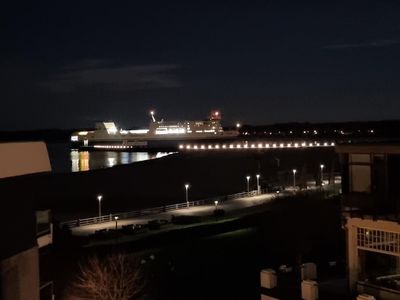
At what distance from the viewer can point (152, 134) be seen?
476ft

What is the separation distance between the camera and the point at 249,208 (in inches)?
1249

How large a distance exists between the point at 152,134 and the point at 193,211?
377 feet

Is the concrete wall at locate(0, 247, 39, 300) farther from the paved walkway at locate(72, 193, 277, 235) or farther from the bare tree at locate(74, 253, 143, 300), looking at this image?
the paved walkway at locate(72, 193, 277, 235)

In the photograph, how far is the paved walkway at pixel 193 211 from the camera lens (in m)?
25.6

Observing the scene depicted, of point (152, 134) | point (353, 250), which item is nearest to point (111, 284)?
point (353, 250)

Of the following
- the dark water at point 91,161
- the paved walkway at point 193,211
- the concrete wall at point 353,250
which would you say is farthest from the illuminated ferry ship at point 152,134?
the concrete wall at point 353,250

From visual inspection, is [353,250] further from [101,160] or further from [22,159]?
[101,160]

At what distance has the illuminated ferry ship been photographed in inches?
5468

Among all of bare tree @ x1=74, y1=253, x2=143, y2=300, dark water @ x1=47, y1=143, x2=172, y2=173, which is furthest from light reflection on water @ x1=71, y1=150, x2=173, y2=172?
bare tree @ x1=74, y1=253, x2=143, y2=300

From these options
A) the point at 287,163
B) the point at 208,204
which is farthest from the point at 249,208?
the point at 287,163

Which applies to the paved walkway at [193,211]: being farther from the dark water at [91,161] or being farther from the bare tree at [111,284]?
the dark water at [91,161]

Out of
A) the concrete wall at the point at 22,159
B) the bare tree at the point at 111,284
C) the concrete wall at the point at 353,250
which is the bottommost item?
the bare tree at the point at 111,284

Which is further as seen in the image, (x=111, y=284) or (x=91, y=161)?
(x=91, y=161)

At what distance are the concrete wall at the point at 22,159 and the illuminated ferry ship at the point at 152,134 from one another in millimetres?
123897
